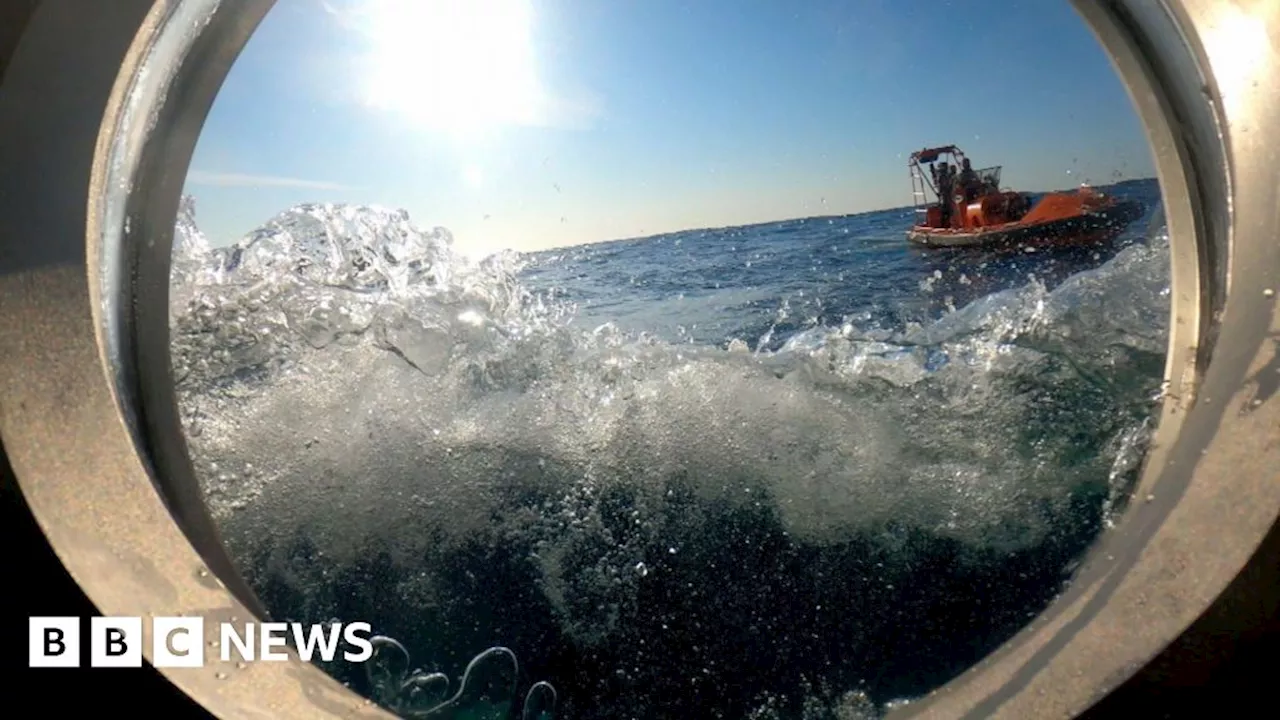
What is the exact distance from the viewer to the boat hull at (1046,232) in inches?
89.5

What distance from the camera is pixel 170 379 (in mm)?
1235

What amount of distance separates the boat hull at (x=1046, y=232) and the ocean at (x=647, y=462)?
0.05 metres

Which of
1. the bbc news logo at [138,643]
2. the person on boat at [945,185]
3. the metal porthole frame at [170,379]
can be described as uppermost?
the person on boat at [945,185]

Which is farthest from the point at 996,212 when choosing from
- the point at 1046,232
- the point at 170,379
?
the point at 170,379

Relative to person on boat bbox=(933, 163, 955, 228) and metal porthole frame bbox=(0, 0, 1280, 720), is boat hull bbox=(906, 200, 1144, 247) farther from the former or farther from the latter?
metal porthole frame bbox=(0, 0, 1280, 720)

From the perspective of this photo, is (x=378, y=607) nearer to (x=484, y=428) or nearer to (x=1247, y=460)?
(x=484, y=428)

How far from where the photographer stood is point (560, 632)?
5.75 feet

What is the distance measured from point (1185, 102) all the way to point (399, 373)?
2118 millimetres

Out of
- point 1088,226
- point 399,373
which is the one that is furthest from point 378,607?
point 1088,226

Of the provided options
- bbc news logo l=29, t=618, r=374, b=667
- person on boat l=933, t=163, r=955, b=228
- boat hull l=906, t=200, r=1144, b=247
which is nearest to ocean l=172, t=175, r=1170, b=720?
boat hull l=906, t=200, r=1144, b=247

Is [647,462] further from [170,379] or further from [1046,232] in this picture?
[1046,232]

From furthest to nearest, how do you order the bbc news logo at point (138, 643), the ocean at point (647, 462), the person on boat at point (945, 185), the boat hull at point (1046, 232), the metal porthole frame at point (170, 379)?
the person on boat at point (945, 185), the boat hull at point (1046, 232), the ocean at point (647, 462), the bbc news logo at point (138, 643), the metal porthole frame at point (170, 379)

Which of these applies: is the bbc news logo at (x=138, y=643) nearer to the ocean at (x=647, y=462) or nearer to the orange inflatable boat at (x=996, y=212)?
the ocean at (x=647, y=462)

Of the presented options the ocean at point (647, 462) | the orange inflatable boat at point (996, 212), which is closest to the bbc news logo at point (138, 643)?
the ocean at point (647, 462)
